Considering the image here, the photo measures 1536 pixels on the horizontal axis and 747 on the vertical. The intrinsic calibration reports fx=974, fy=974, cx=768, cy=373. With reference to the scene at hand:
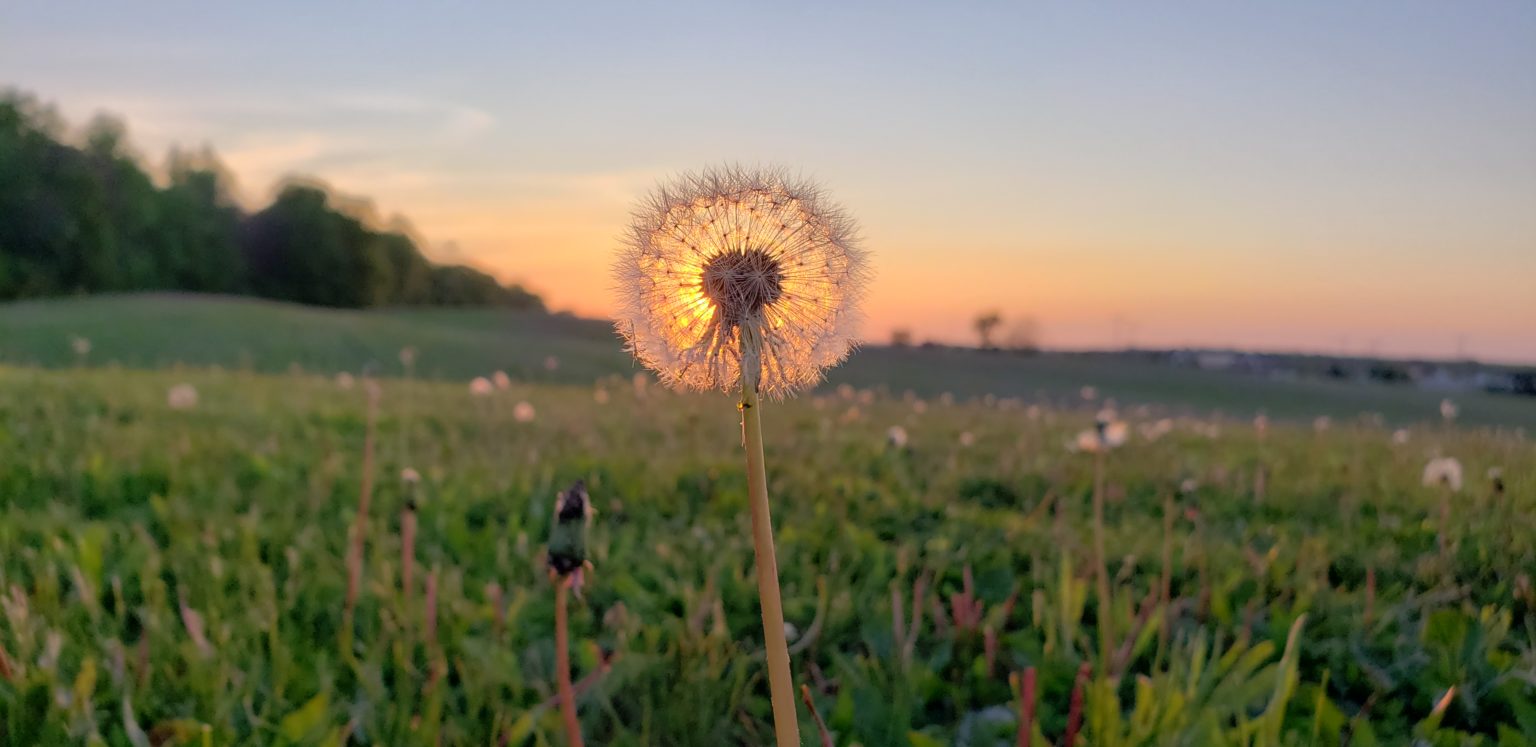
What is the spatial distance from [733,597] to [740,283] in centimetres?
162

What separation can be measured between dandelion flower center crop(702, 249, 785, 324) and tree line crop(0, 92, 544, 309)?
196 ft

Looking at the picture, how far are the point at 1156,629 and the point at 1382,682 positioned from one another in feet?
1.57

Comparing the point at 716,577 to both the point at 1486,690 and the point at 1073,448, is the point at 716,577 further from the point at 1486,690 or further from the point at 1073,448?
the point at 1073,448

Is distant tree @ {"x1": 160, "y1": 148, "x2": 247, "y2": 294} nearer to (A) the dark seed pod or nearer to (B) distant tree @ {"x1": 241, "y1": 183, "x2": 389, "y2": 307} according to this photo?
(B) distant tree @ {"x1": 241, "y1": 183, "x2": 389, "y2": 307}

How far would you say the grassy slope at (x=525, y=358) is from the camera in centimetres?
2061

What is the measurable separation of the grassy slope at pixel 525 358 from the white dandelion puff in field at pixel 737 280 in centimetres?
1363

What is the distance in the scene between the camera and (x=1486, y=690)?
7.02 feet

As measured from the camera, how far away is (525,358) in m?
23.7

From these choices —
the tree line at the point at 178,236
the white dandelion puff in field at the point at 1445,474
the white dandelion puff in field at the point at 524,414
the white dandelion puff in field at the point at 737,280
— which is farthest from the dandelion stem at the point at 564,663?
the tree line at the point at 178,236

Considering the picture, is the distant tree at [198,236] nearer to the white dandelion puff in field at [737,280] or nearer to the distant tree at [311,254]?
the distant tree at [311,254]

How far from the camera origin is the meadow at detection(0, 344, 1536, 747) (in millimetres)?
1990

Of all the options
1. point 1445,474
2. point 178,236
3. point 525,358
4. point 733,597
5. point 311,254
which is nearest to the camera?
point 733,597

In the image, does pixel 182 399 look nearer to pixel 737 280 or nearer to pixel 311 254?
pixel 737 280

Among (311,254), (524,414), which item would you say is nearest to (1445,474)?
(524,414)
